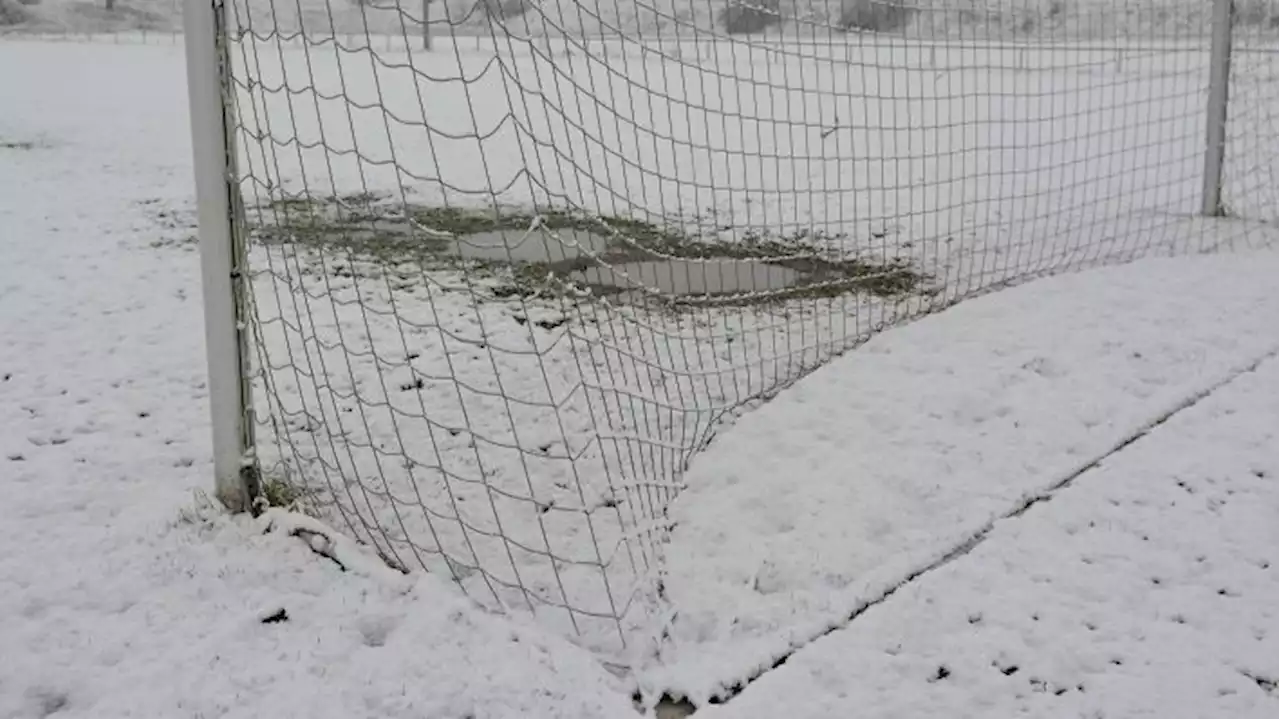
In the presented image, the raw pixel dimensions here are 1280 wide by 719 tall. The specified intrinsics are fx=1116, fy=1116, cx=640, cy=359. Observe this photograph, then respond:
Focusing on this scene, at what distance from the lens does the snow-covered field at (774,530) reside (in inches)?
102

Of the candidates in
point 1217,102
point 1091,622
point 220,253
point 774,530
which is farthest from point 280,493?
point 1217,102

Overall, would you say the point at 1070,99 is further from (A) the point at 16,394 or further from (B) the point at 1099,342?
(A) the point at 16,394

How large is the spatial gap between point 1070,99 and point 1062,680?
460 inches

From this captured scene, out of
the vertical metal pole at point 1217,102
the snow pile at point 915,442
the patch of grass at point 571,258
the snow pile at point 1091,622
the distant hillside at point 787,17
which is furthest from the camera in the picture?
the vertical metal pole at point 1217,102

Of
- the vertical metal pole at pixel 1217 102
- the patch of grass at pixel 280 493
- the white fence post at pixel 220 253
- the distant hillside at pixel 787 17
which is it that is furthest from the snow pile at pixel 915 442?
the vertical metal pole at pixel 1217 102

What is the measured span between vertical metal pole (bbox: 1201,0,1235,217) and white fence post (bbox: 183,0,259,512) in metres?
6.35

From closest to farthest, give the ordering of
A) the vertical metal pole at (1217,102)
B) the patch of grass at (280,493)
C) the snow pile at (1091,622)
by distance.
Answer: the snow pile at (1091,622), the patch of grass at (280,493), the vertical metal pole at (1217,102)

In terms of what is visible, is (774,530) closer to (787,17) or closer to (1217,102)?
(787,17)

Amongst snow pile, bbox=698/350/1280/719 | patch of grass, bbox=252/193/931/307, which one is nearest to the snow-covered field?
snow pile, bbox=698/350/1280/719

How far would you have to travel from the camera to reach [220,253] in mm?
3154

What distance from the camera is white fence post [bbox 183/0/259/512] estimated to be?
3.04 meters

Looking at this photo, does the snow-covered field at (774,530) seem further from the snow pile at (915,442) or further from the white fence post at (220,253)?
the white fence post at (220,253)

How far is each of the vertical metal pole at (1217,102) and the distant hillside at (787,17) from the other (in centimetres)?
21

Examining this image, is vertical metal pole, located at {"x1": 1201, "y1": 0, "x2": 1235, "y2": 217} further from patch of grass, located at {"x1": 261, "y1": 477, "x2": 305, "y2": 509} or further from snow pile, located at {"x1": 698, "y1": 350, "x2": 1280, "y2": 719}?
patch of grass, located at {"x1": 261, "y1": 477, "x2": 305, "y2": 509}
